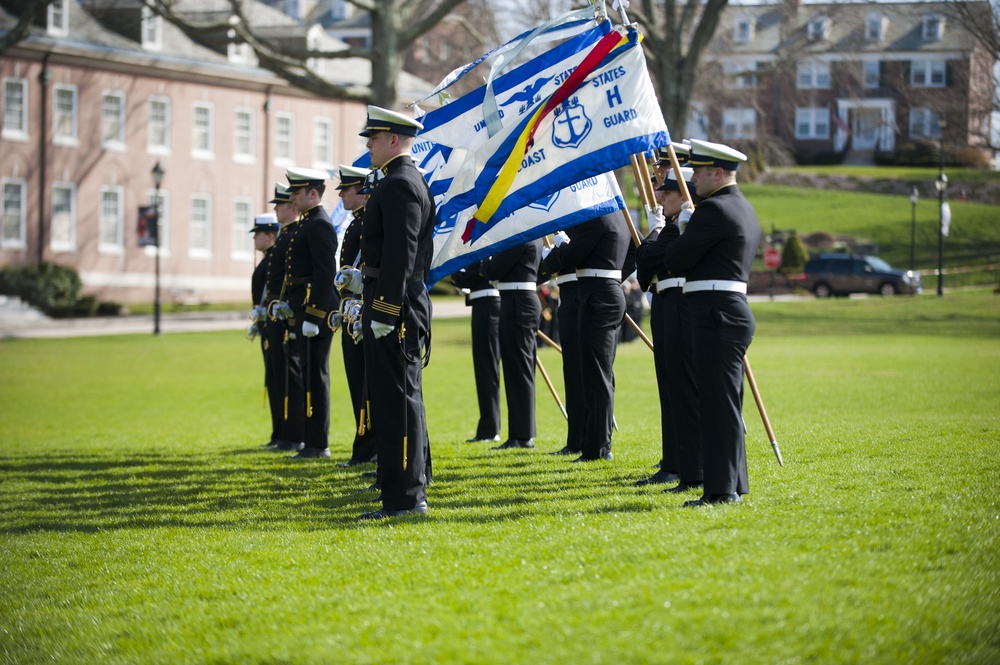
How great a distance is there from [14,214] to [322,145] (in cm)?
1477

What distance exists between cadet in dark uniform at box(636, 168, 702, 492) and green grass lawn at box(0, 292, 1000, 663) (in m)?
0.39

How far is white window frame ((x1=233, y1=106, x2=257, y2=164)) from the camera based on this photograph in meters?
51.9

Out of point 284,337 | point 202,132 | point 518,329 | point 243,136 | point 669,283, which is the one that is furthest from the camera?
point 243,136

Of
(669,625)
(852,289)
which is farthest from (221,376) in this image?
(852,289)

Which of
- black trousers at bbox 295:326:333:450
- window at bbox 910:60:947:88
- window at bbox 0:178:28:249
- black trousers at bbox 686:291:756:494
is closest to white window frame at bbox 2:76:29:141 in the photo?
window at bbox 0:178:28:249

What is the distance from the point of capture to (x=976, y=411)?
41.9 ft

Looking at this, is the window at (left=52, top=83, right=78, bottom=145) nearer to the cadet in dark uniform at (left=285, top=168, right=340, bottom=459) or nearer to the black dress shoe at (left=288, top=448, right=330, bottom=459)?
the cadet in dark uniform at (left=285, top=168, right=340, bottom=459)

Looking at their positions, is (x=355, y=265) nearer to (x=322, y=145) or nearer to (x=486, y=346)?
(x=486, y=346)

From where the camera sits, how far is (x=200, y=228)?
168ft

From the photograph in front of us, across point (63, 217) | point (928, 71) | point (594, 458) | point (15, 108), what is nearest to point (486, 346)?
point (594, 458)

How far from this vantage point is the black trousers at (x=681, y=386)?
830 centimetres

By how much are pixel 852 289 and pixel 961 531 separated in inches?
1812

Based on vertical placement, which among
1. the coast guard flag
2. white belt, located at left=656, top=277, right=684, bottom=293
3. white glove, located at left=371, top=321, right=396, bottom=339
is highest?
the coast guard flag

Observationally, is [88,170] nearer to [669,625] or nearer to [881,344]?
[881,344]
